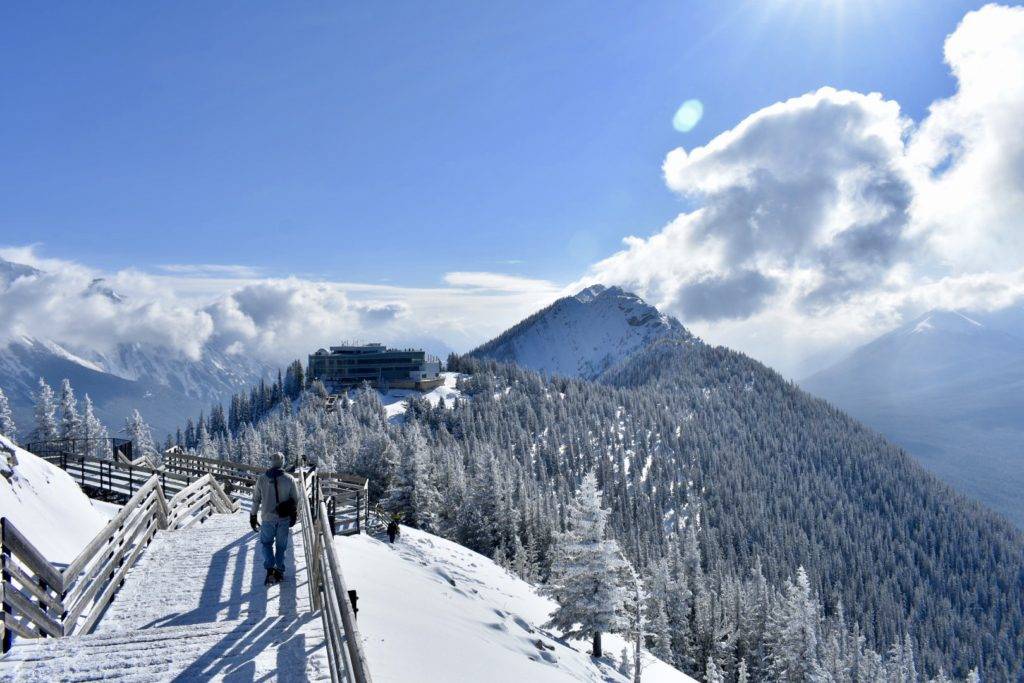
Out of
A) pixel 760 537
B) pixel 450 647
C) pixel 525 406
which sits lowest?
pixel 760 537

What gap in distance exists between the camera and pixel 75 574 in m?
9.31

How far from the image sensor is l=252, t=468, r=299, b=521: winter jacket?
1153 centimetres

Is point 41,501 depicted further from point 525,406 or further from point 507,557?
point 525,406

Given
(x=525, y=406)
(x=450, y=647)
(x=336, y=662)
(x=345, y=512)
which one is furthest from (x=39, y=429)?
(x=525, y=406)

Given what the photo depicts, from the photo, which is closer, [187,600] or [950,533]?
[187,600]

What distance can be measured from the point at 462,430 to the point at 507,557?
8333cm

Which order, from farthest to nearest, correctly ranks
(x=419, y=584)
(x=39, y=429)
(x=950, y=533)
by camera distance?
1. (x=950, y=533)
2. (x=39, y=429)
3. (x=419, y=584)

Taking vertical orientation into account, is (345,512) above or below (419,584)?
above

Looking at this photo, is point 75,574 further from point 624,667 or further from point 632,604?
point 632,604

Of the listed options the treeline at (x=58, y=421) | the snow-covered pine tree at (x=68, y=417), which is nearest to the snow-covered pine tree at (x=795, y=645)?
the treeline at (x=58, y=421)

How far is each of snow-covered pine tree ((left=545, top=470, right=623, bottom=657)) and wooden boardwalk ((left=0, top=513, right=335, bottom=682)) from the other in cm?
2510

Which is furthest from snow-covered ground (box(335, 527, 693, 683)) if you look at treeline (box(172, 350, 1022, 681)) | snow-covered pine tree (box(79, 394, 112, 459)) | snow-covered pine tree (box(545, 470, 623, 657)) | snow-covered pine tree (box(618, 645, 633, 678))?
snow-covered pine tree (box(79, 394, 112, 459))

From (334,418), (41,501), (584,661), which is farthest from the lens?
(334,418)

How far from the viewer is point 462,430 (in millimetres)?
144875
